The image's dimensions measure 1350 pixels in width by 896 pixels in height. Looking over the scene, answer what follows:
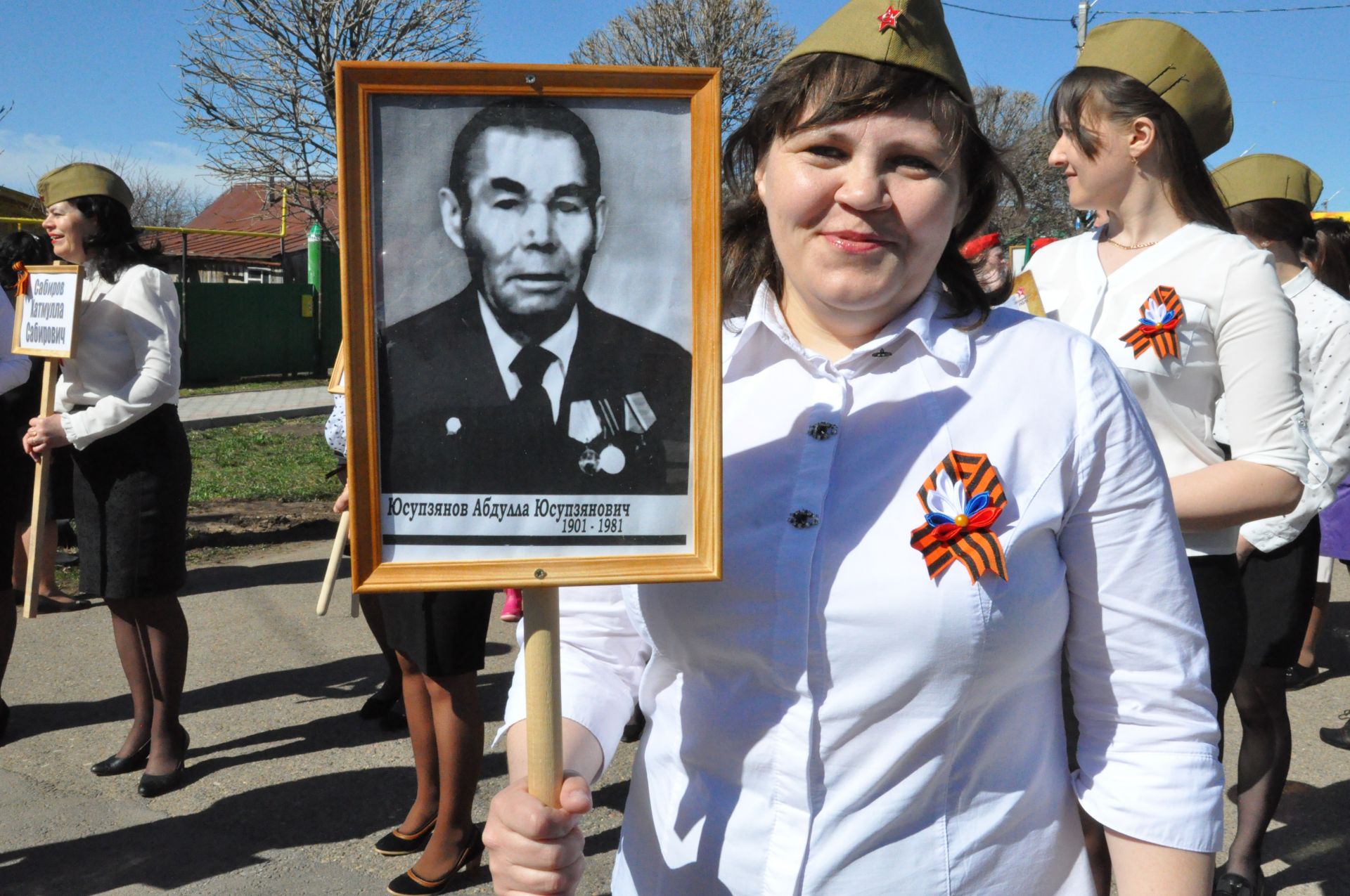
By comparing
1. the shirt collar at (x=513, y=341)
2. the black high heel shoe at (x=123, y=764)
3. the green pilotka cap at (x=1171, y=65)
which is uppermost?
the green pilotka cap at (x=1171, y=65)

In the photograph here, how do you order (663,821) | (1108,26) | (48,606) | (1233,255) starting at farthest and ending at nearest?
(48,606), (1108,26), (1233,255), (663,821)

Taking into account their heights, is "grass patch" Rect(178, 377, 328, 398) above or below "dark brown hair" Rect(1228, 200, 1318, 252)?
below

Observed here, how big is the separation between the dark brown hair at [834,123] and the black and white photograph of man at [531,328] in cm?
36

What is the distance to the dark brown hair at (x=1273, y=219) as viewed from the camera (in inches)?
163

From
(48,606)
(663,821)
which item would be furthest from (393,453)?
(48,606)

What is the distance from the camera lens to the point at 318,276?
891 inches

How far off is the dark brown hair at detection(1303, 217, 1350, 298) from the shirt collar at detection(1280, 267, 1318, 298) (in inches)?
25.0

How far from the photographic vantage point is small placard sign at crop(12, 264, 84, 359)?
434 centimetres

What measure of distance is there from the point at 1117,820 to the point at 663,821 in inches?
22.6

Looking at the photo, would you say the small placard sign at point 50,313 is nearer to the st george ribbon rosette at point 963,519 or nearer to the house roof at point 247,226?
the house roof at point 247,226

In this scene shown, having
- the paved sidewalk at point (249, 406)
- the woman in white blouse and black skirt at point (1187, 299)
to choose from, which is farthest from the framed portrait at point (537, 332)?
the paved sidewalk at point (249, 406)

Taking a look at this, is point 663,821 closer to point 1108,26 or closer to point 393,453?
point 393,453

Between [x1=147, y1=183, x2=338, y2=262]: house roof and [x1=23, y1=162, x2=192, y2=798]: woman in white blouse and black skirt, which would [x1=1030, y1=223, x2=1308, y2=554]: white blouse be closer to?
[x1=23, y1=162, x2=192, y2=798]: woman in white blouse and black skirt

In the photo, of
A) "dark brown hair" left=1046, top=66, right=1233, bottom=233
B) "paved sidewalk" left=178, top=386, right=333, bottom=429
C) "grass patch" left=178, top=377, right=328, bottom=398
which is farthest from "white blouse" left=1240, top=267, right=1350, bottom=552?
"grass patch" left=178, top=377, right=328, bottom=398
